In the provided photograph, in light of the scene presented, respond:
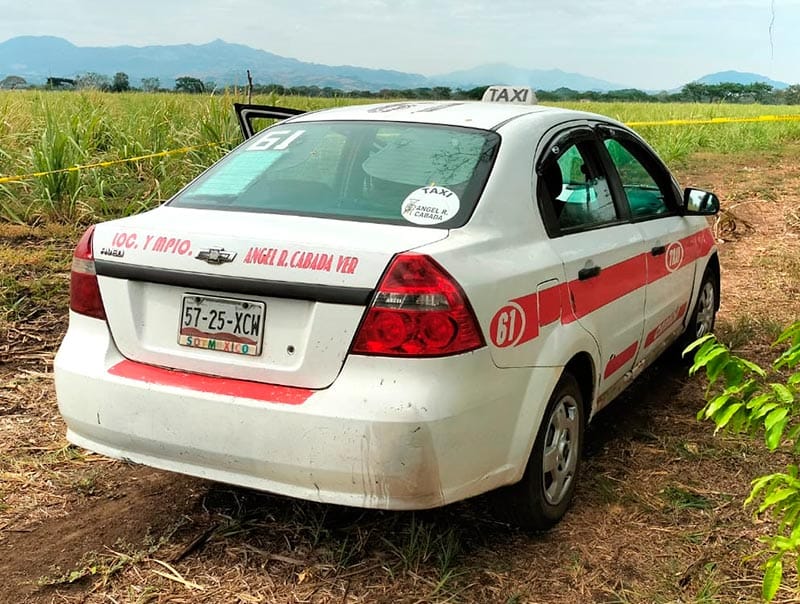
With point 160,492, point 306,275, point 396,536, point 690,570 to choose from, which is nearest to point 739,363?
point 690,570

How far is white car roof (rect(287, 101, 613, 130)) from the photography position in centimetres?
322

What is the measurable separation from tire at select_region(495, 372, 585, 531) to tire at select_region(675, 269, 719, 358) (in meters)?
1.98

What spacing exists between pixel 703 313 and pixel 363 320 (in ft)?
10.8

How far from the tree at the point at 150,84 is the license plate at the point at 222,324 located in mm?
10079

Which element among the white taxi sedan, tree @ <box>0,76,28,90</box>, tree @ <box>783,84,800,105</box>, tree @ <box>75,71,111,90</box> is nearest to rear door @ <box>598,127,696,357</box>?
Result: the white taxi sedan

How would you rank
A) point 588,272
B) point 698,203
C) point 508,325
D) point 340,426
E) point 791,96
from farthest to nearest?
point 791,96 → point 698,203 → point 588,272 → point 508,325 → point 340,426

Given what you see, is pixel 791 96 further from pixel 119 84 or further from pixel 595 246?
pixel 595 246

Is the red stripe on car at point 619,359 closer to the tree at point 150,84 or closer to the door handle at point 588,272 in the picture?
the door handle at point 588,272

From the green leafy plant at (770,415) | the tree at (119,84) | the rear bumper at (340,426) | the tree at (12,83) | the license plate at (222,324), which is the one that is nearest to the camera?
the green leafy plant at (770,415)

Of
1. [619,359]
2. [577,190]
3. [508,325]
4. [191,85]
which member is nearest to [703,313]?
[619,359]

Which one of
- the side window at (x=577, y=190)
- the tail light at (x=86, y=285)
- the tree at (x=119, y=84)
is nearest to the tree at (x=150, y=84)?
the tree at (x=119, y=84)

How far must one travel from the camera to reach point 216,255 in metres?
2.52

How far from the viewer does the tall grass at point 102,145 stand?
25.1 ft

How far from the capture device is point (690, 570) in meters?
2.79
